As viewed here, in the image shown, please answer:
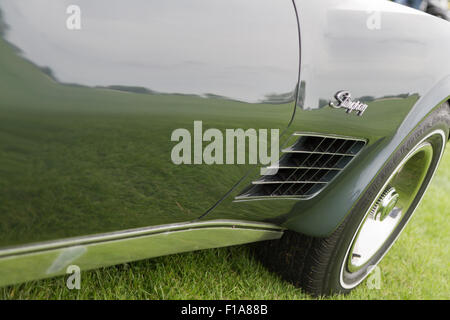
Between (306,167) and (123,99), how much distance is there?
750 mm

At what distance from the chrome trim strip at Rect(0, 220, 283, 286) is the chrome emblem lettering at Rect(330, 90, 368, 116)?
1.75 feet

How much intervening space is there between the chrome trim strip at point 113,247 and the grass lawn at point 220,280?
468mm

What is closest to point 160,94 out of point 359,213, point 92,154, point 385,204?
point 92,154

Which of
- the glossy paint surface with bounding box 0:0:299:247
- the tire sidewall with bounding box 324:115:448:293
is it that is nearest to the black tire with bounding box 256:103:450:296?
the tire sidewall with bounding box 324:115:448:293

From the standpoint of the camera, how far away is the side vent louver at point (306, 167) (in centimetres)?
146

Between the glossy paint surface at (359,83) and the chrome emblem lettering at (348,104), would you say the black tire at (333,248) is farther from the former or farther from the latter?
the chrome emblem lettering at (348,104)

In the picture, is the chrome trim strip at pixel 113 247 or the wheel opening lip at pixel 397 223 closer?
the chrome trim strip at pixel 113 247

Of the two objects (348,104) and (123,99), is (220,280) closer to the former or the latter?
(348,104)

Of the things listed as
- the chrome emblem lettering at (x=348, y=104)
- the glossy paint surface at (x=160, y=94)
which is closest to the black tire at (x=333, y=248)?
the glossy paint surface at (x=160, y=94)

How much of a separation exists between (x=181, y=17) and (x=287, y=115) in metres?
0.45

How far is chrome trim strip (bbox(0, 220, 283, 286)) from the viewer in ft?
3.51

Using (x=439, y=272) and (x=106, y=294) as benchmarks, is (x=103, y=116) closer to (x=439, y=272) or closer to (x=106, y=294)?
(x=106, y=294)

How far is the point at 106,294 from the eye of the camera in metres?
1.75

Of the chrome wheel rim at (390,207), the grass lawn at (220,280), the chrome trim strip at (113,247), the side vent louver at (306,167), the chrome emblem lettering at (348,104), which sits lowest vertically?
the grass lawn at (220,280)
